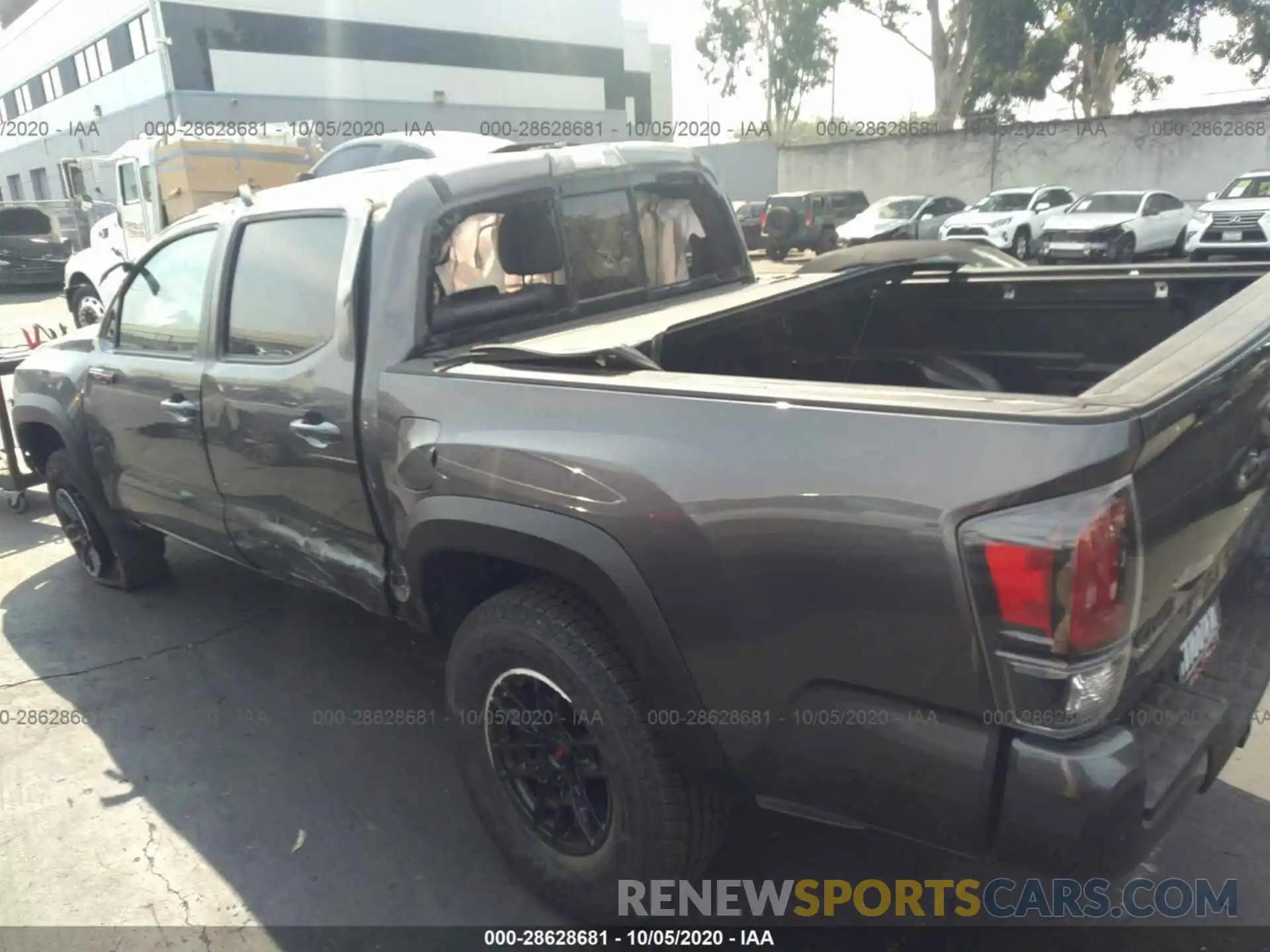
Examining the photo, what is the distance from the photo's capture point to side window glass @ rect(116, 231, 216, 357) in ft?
11.7

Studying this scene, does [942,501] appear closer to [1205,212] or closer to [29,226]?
[1205,212]

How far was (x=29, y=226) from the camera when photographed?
2042 centimetres

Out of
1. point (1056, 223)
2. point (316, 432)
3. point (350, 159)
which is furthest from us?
point (1056, 223)

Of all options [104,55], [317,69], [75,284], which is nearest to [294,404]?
[75,284]

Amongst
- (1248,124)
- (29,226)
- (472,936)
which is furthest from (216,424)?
(1248,124)

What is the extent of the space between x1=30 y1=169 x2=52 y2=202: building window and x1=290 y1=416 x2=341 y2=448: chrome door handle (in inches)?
1634

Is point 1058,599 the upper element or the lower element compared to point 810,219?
lower

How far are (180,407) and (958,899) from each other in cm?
305

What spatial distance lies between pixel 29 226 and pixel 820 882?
23.4 m

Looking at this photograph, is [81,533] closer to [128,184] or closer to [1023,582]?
[1023,582]

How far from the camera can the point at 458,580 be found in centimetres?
273

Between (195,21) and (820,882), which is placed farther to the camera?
(195,21)

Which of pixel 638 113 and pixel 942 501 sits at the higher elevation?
pixel 638 113

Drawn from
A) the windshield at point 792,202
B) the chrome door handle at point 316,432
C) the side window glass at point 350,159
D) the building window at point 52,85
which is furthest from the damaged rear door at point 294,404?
the building window at point 52,85
